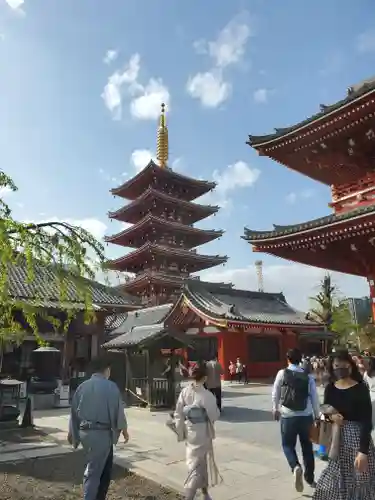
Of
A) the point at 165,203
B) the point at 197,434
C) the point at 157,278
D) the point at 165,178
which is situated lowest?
the point at 197,434

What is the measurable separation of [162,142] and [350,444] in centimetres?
4287

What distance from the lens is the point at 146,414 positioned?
1162cm

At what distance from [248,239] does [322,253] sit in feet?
7.67

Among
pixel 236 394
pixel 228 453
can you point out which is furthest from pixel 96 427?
pixel 236 394

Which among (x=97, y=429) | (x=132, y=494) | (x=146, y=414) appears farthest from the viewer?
(x=146, y=414)

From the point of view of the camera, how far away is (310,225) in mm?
11430

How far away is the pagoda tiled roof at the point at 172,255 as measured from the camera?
117 ft

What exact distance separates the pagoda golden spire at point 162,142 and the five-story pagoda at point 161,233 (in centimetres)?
440

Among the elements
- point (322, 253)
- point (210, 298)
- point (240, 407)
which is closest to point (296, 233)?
point (322, 253)

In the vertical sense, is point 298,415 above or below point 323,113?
below

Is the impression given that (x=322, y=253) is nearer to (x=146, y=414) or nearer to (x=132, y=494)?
(x=146, y=414)

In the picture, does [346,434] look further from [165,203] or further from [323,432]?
[165,203]

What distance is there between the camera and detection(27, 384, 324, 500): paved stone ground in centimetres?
514

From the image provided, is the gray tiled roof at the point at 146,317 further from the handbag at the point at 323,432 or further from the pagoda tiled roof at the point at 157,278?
the handbag at the point at 323,432
